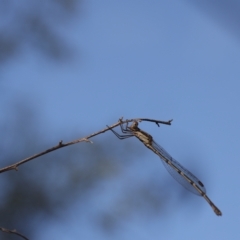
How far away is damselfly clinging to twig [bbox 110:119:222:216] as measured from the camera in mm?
1673

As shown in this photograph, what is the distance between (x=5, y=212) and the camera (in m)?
4.08

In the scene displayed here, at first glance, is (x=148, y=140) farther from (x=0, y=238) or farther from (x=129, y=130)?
(x=0, y=238)

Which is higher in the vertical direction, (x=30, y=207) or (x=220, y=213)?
(x=30, y=207)

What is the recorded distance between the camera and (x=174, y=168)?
76.4 inches

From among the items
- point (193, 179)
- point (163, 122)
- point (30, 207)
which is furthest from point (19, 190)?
point (163, 122)

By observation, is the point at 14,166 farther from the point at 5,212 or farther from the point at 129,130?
the point at 5,212

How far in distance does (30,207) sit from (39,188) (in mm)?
239

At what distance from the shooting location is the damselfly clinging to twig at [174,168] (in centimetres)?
167

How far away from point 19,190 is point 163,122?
9.60 feet

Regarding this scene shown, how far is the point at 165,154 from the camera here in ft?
6.47

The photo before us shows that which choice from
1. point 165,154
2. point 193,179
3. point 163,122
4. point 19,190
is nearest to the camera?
point 163,122

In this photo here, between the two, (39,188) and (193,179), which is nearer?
(193,179)

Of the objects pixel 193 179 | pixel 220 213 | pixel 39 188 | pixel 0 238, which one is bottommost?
pixel 220 213

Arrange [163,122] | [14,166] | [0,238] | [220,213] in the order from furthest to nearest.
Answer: [0,238]
[220,213]
[163,122]
[14,166]
